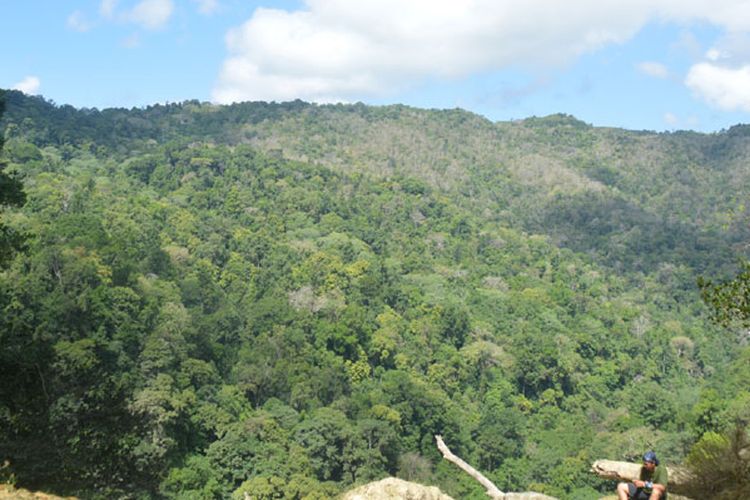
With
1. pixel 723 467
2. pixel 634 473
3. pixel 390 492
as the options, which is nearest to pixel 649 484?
Result: pixel 723 467

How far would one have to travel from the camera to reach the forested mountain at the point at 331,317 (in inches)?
1232

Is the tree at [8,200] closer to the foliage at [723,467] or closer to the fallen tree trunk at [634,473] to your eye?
the fallen tree trunk at [634,473]

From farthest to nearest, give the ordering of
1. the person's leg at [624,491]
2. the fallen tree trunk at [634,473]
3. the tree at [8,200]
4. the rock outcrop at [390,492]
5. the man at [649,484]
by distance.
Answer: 1. the tree at [8,200]
2. the rock outcrop at [390,492]
3. the fallen tree trunk at [634,473]
4. the person's leg at [624,491]
5. the man at [649,484]

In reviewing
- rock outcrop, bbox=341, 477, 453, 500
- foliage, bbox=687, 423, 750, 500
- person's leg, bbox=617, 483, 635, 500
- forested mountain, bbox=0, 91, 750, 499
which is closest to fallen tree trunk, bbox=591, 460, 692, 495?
foliage, bbox=687, 423, 750, 500

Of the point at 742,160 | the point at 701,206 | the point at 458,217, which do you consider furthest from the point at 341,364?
the point at 742,160

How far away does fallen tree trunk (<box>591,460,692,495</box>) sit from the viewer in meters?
9.27

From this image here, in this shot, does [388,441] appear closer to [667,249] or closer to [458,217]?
[458,217]

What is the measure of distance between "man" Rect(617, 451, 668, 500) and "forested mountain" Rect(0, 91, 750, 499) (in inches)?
165

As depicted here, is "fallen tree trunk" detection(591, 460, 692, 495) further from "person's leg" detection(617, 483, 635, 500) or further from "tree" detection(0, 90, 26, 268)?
"tree" detection(0, 90, 26, 268)

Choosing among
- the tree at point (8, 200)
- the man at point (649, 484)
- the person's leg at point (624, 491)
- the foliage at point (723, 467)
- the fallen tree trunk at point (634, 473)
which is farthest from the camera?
the tree at point (8, 200)

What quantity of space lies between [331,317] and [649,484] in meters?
56.1

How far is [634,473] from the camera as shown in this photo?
9.84m

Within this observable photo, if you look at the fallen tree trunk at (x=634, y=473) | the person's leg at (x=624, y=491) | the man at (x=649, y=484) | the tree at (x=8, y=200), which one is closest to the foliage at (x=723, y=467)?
the fallen tree trunk at (x=634, y=473)

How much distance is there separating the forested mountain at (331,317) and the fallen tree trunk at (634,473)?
2879mm
